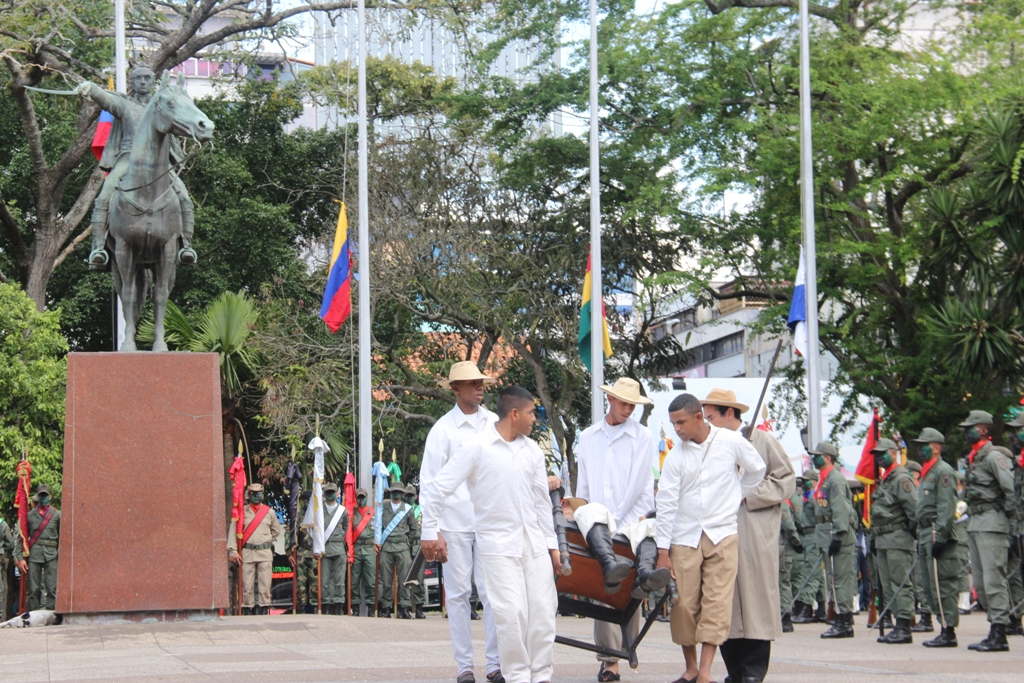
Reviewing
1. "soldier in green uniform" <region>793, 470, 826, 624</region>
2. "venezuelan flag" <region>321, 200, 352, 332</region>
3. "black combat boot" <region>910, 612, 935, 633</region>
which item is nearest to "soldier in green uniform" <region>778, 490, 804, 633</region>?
"soldier in green uniform" <region>793, 470, 826, 624</region>

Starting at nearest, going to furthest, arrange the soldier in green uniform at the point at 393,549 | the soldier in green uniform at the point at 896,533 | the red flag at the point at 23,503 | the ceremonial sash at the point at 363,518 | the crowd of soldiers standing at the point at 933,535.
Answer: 1. the crowd of soldiers standing at the point at 933,535
2. the soldier in green uniform at the point at 896,533
3. the red flag at the point at 23,503
4. the soldier in green uniform at the point at 393,549
5. the ceremonial sash at the point at 363,518

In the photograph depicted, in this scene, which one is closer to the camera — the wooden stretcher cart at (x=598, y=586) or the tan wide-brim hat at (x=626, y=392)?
the wooden stretcher cart at (x=598, y=586)

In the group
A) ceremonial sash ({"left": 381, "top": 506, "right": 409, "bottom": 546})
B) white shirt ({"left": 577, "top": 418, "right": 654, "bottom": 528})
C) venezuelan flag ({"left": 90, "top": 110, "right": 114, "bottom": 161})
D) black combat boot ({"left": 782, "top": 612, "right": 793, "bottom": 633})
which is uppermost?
venezuelan flag ({"left": 90, "top": 110, "right": 114, "bottom": 161})

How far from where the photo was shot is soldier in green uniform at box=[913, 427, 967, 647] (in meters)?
12.0

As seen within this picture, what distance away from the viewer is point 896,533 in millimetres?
12852

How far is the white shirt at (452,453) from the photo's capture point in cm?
846

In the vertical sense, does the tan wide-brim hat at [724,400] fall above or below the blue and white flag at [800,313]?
below

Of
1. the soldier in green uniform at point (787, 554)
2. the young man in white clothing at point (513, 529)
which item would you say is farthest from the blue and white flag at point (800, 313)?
the young man in white clothing at point (513, 529)

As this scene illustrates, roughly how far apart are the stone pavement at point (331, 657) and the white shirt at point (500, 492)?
146 cm

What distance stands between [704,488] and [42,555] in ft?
42.6

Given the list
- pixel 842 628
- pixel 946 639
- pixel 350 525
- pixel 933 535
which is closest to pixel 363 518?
pixel 350 525

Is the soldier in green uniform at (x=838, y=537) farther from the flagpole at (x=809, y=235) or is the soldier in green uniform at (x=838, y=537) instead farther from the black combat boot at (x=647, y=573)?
the black combat boot at (x=647, y=573)

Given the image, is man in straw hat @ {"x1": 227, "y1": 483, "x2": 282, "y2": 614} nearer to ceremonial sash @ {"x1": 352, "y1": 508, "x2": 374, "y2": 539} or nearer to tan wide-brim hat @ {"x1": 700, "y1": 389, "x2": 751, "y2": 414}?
ceremonial sash @ {"x1": 352, "y1": 508, "x2": 374, "y2": 539}

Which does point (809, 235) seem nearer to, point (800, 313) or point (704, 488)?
point (800, 313)
